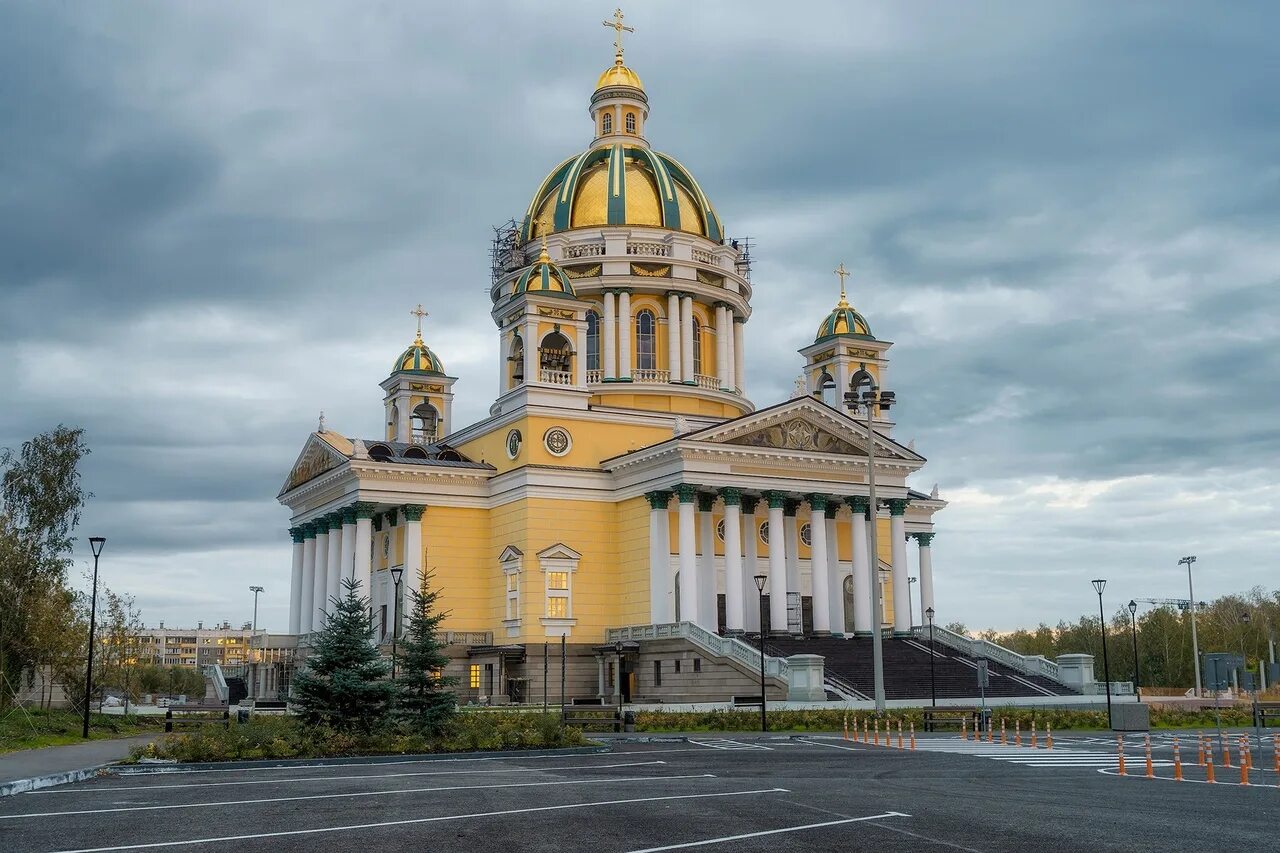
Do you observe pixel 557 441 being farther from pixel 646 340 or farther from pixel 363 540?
pixel 646 340

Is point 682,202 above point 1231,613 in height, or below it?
above

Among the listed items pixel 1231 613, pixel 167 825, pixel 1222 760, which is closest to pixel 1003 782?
pixel 1222 760

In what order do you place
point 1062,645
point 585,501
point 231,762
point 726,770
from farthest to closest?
point 1062,645 < point 585,501 < point 231,762 < point 726,770

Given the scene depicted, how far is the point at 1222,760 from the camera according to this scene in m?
29.1

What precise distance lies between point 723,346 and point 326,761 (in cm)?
4651

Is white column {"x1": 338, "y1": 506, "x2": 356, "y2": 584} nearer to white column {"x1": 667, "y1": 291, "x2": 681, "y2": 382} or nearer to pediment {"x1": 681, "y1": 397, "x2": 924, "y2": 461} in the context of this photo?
pediment {"x1": 681, "y1": 397, "x2": 924, "y2": 461}

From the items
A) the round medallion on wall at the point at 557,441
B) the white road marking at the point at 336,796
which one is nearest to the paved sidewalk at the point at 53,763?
the white road marking at the point at 336,796

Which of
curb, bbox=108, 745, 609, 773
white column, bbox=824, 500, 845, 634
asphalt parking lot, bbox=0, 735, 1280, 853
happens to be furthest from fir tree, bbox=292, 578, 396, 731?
white column, bbox=824, 500, 845, 634

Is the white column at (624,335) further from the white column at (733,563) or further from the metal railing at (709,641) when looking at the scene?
the metal railing at (709,641)

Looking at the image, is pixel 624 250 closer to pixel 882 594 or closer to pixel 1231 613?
pixel 882 594

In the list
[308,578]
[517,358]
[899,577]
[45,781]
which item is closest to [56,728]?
[45,781]

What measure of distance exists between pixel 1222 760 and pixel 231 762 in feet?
69.7

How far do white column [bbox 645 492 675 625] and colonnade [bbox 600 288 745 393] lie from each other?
1153 cm

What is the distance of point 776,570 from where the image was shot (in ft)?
193
